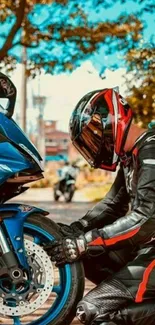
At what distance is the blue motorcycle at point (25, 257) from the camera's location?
3479 mm

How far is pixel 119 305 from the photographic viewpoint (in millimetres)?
3508

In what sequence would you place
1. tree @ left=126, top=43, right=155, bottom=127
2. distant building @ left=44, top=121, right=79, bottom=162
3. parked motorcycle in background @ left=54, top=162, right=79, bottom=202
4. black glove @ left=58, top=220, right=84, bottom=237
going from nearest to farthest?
black glove @ left=58, top=220, right=84, bottom=237 < tree @ left=126, top=43, right=155, bottom=127 < parked motorcycle in background @ left=54, top=162, right=79, bottom=202 < distant building @ left=44, top=121, right=79, bottom=162

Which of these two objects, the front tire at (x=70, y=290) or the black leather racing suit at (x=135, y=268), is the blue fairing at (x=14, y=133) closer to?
the front tire at (x=70, y=290)

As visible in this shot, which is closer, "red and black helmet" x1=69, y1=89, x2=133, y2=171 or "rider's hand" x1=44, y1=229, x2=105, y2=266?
"rider's hand" x1=44, y1=229, x2=105, y2=266

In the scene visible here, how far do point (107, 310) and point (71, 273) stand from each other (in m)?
0.25

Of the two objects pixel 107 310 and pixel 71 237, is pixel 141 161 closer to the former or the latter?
pixel 71 237

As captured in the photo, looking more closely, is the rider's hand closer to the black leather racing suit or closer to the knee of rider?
the black leather racing suit

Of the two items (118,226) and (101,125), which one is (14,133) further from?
(118,226)

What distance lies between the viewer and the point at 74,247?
345 cm

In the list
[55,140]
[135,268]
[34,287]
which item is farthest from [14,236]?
[55,140]

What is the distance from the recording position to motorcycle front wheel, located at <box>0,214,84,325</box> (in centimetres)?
350

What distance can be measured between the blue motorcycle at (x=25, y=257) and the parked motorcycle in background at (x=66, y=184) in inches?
761

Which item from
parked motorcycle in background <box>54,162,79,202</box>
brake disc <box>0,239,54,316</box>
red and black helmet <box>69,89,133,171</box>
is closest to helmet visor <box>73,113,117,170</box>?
red and black helmet <box>69,89,133,171</box>

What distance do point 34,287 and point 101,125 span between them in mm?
872
